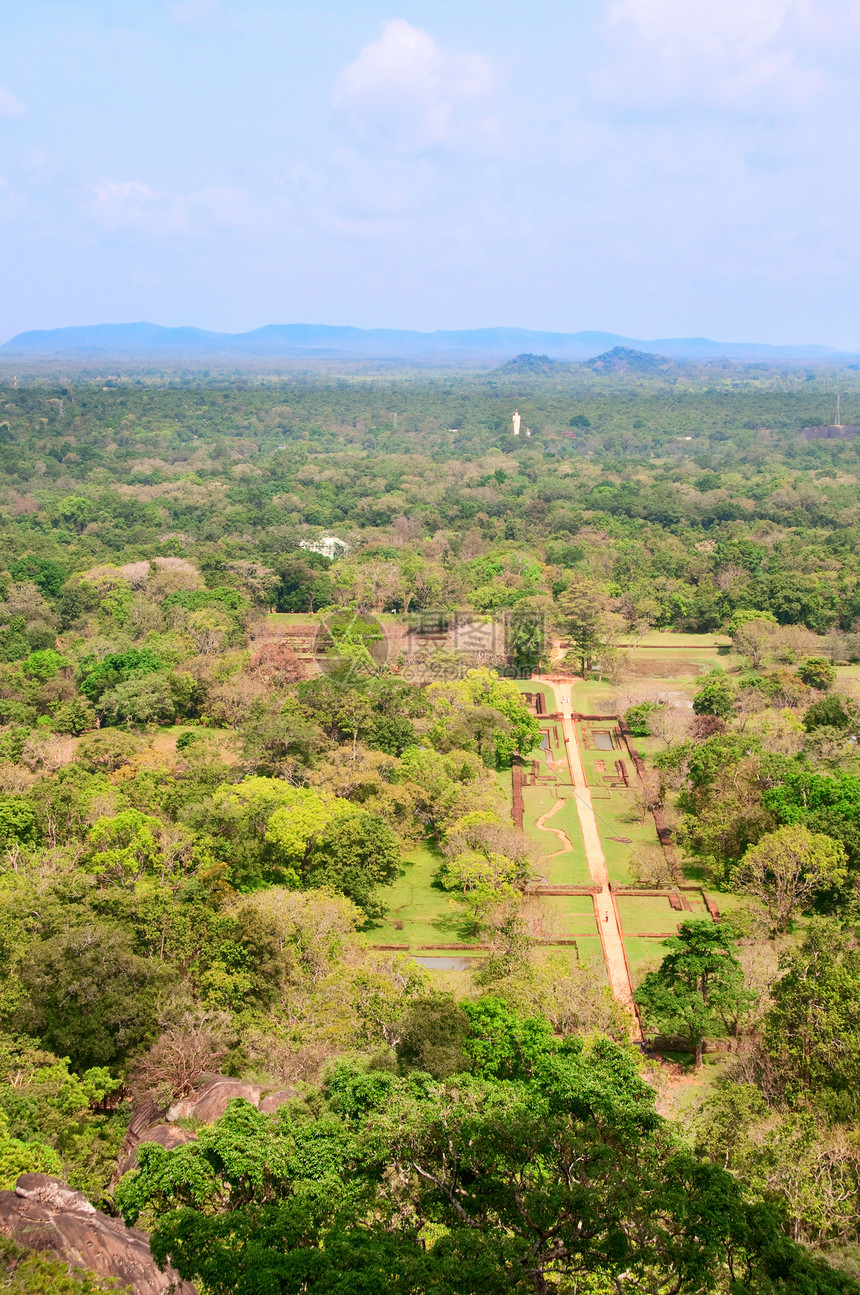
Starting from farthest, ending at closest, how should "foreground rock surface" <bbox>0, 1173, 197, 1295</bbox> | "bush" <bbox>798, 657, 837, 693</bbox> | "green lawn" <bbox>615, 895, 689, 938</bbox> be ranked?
"bush" <bbox>798, 657, 837, 693</bbox>, "green lawn" <bbox>615, 895, 689, 938</bbox>, "foreground rock surface" <bbox>0, 1173, 197, 1295</bbox>

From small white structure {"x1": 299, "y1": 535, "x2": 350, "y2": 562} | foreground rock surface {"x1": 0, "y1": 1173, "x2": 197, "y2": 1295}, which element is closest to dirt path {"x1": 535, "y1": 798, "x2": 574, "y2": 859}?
foreground rock surface {"x1": 0, "y1": 1173, "x2": 197, "y2": 1295}

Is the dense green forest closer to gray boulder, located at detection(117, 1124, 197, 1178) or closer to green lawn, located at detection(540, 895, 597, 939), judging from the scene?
gray boulder, located at detection(117, 1124, 197, 1178)

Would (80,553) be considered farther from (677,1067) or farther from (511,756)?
(677,1067)

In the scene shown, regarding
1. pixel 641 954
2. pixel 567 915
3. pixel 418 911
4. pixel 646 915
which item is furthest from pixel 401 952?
pixel 646 915

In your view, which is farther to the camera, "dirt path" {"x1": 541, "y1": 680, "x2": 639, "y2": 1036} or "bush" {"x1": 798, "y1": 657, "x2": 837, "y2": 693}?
"bush" {"x1": 798, "y1": 657, "x2": 837, "y2": 693}

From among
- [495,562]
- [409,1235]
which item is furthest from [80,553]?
[409,1235]

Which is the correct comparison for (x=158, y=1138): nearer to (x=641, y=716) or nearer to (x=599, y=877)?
(x=599, y=877)

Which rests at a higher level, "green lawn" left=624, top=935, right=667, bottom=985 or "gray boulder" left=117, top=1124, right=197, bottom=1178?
"gray boulder" left=117, top=1124, right=197, bottom=1178
